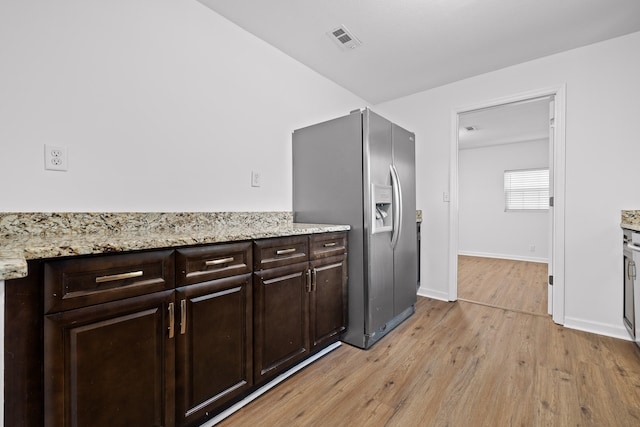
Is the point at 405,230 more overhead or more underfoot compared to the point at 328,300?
more overhead

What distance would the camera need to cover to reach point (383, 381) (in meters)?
1.72

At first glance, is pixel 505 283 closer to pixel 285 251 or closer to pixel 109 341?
pixel 285 251

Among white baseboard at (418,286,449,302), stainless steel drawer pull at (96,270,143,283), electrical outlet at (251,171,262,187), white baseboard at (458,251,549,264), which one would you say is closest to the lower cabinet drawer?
stainless steel drawer pull at (96,270,143,283)

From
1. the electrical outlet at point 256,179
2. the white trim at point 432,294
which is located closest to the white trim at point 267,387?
the electrical outlet at point 256,179

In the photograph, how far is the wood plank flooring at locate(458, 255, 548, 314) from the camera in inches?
122

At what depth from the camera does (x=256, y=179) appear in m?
2.27

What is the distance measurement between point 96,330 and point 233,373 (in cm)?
67

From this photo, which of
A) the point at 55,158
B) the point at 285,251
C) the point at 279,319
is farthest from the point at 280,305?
the point at 55,158

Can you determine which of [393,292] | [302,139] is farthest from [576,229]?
[302,139]

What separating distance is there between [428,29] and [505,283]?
3.35 m

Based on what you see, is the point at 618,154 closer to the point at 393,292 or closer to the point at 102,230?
the point at 393,292

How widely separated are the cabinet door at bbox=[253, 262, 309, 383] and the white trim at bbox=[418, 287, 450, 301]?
2025 millimetres

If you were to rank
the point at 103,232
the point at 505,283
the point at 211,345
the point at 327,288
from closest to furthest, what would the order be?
the point at 211,345 < the point at 103,232 < the point at 327,288 < the point at 505,283

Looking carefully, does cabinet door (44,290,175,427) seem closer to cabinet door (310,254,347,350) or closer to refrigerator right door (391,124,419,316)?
cabinet door (310,254,347,350)
